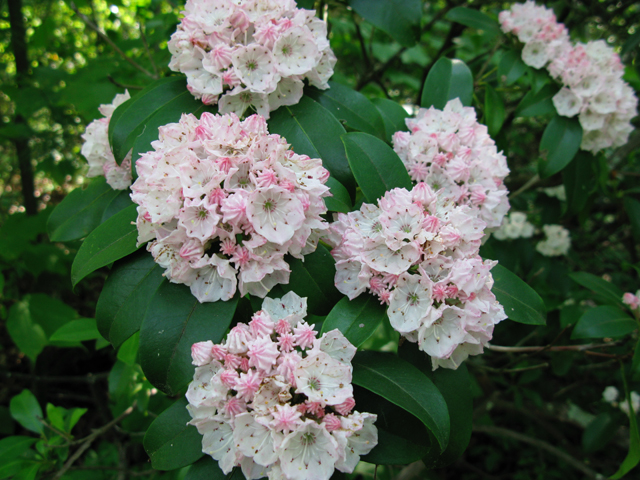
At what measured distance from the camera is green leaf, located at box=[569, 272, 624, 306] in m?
2.05

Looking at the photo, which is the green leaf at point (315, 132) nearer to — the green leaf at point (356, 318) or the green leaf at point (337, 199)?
the green leaf at point (337, 199)

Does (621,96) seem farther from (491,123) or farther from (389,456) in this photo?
(389,456)

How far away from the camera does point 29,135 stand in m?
2.85

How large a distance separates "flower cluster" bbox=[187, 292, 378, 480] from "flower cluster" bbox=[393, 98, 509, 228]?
0.70 metres

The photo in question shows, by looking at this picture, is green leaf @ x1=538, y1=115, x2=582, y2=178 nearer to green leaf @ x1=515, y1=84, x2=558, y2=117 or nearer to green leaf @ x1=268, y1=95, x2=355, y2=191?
green leaf @ x1=515, y1=84, x2=558, y2=117

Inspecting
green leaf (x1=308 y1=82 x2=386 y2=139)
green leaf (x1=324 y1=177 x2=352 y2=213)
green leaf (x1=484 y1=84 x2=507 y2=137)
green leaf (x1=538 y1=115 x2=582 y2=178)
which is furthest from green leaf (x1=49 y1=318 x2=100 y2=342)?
green leaf (x1=538 y1=115 x2=582 y2=178)

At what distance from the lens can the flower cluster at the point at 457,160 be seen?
149 cm

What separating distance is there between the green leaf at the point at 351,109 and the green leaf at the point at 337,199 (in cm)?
31

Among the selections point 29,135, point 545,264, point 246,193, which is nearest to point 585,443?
point 545,264

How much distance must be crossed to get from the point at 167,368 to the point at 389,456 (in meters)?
0.61

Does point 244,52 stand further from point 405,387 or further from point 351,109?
point 405,387

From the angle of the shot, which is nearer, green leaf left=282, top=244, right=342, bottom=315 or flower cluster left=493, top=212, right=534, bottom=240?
green leaf left=282, top=244, right=342, bottom=315

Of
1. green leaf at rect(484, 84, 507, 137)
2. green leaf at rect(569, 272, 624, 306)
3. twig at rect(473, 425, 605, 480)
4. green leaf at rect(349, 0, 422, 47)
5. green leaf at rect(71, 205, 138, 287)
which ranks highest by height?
green leaf at rect(349, 0, 422, 47)

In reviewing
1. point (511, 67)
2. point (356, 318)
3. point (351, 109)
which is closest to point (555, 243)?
point (511, 67)
